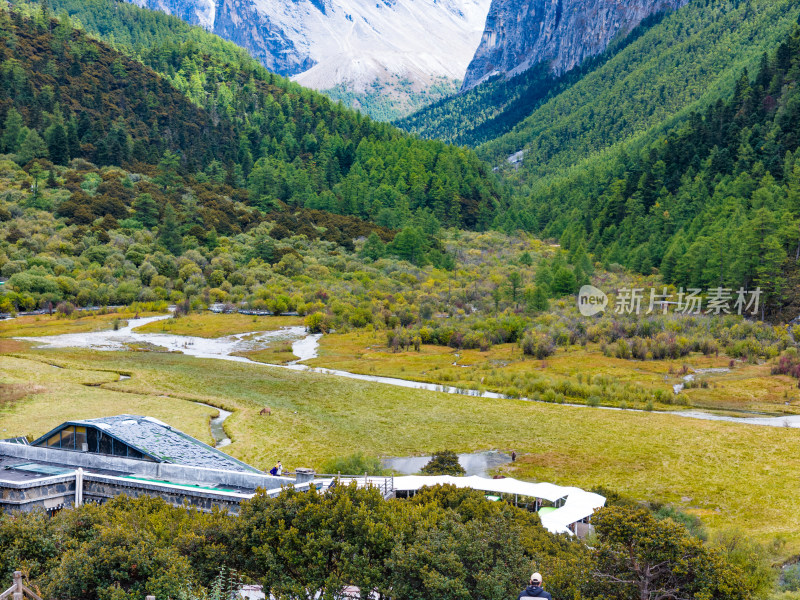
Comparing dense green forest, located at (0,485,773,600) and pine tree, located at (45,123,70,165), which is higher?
pine tree, located at (45,123,70,165)

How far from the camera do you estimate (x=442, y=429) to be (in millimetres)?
51531

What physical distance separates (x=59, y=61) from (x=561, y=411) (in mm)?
175249

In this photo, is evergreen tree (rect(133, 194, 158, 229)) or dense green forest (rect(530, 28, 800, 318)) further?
evergreen tree (rect(133, 194, 158, 229))

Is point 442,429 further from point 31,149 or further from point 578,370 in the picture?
point 31,149

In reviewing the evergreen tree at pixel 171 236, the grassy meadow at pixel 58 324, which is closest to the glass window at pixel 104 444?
the grassy meadow at pixel 58 324

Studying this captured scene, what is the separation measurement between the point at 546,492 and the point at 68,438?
20783mm

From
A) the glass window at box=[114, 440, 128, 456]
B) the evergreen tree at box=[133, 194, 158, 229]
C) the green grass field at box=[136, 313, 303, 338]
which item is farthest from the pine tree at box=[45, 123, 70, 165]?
the glass window at box=[114, 440, 128, 456]

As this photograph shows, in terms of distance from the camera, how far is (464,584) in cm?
1830

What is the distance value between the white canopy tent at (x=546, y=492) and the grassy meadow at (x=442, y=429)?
6.22 metres

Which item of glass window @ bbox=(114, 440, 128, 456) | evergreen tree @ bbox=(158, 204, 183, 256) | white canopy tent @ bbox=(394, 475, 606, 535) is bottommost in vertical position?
white canopy tent @ bbox=(394, 475, 606, 535)

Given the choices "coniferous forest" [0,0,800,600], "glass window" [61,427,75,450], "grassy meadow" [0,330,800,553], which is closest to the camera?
"coniferous forest" [0,0,800,600]

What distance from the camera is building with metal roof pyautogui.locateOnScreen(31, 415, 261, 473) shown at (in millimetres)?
26719

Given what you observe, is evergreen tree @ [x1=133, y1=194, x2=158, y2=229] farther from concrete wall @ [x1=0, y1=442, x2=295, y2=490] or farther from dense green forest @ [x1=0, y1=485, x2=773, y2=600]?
dense green forest @ [x1=0, y1=485, x2=773, y2=600]

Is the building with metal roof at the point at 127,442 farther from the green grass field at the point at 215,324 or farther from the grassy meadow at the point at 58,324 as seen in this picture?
the green grass field at the point at 215,324
